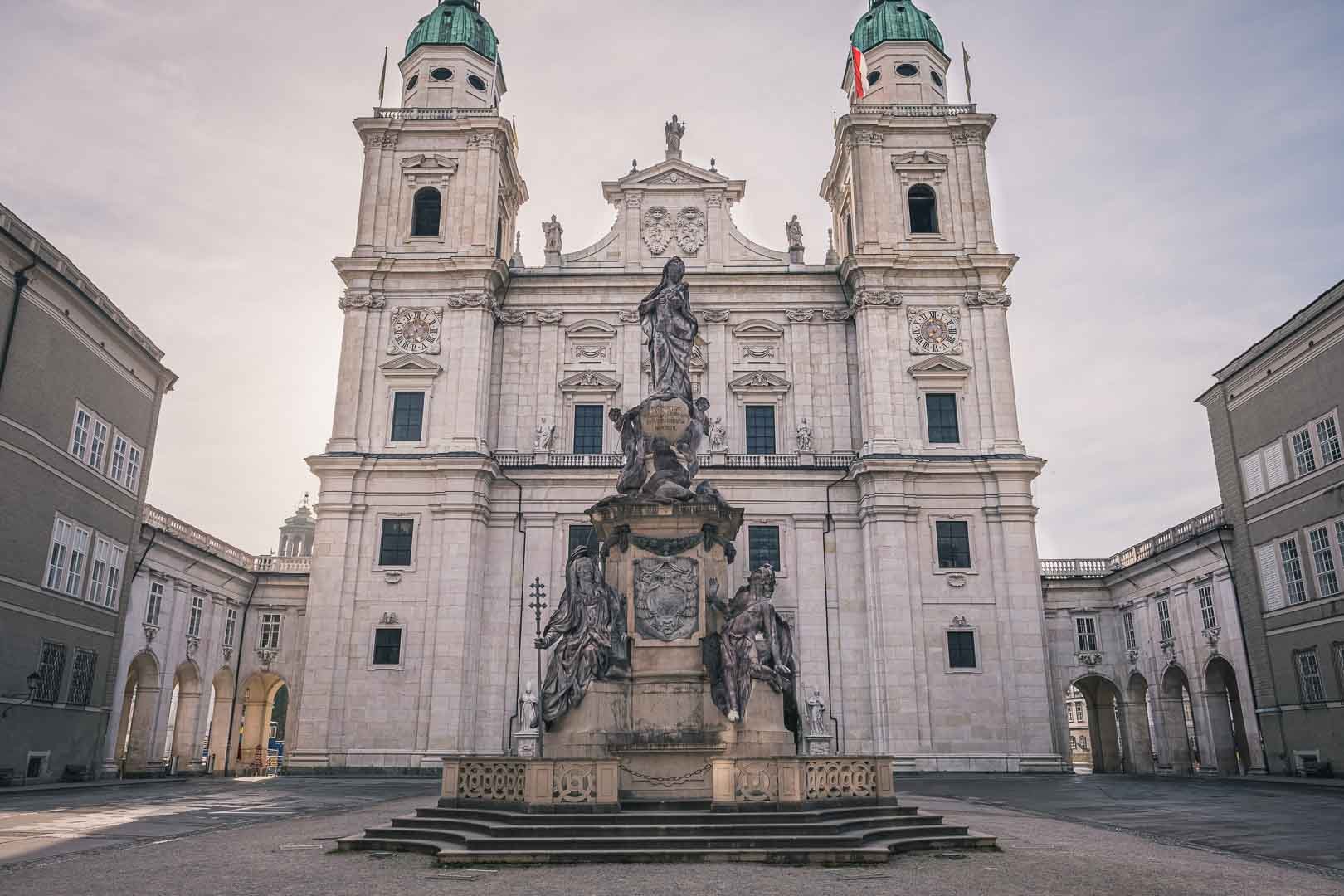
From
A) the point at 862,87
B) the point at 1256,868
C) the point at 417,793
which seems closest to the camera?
the point at 1256,868

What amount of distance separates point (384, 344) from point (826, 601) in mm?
19953

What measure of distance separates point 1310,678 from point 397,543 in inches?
1214

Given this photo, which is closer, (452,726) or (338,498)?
(452,726)

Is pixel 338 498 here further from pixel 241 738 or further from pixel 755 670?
pixel 755 670

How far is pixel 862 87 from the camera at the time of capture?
4628cm

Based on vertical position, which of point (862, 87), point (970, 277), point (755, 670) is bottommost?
point (755, 670)

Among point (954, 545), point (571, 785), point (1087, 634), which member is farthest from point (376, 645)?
point (1087, 634)

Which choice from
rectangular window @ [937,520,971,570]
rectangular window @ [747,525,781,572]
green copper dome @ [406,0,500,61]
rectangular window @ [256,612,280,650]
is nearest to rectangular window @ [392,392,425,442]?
rectangular window @ [256,612,280,650]

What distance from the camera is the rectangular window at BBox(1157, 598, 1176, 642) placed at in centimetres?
3928

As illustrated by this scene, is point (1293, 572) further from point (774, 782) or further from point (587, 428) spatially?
point (774, 782)

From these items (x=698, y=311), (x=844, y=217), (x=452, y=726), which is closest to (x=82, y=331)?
(x=452, y=726)

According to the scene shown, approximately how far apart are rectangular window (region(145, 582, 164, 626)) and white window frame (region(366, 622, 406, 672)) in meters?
7.98

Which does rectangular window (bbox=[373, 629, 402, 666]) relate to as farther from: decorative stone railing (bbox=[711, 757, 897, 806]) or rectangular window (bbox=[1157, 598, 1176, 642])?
rectangular window (bbox=[1157, 598, 1176, 642])

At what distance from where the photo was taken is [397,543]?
38000 millimetres
